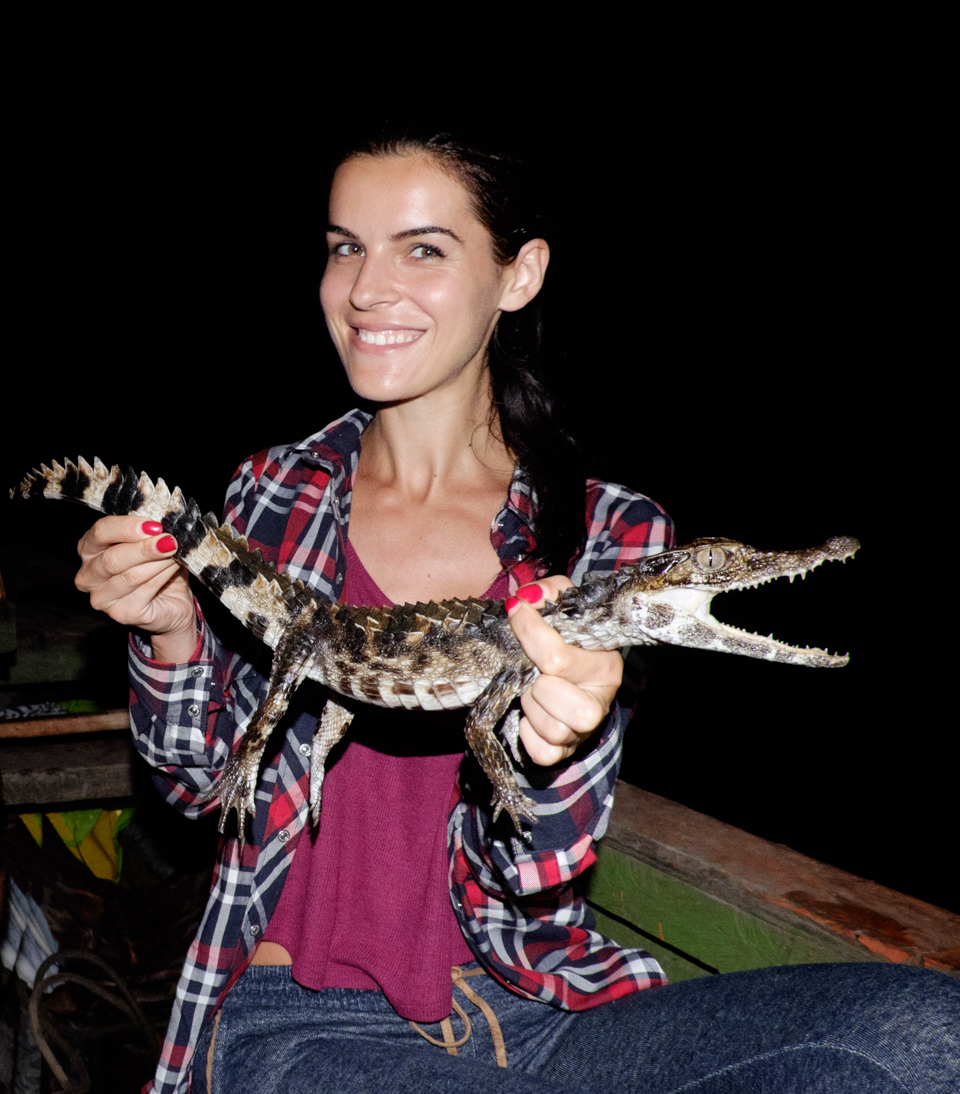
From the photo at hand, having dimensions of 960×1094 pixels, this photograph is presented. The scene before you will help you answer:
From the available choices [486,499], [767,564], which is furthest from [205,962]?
[767,564]

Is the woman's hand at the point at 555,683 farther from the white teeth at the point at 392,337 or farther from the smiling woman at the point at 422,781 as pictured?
the white teeth at the point at 392,337

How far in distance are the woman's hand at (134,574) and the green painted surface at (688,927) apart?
1893 mm

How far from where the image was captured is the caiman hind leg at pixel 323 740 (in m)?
2.17

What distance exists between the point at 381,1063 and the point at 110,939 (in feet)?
8.92

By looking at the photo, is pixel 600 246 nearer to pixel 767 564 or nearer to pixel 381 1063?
pixel 767 564

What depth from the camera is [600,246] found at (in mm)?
8680

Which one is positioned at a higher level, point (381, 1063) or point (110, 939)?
point (381, 1063)

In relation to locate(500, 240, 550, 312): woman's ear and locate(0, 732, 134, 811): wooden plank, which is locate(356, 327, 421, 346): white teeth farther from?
locate(0, 732, 134, 811): wooden plank

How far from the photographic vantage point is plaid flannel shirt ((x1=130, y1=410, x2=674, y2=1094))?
214cm

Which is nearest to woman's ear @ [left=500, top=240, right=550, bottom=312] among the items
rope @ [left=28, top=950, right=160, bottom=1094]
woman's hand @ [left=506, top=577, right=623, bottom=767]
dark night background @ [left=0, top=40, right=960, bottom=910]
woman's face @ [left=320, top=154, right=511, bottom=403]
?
woman's face @ [left=320, top=154, right=511, bottom=403]

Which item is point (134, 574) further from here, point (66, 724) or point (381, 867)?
point (66, 724)

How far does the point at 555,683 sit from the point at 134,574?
1.01 m

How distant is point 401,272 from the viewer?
2.23m

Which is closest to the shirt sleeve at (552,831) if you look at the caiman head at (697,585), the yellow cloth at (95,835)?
the caiman head at (697,585)
